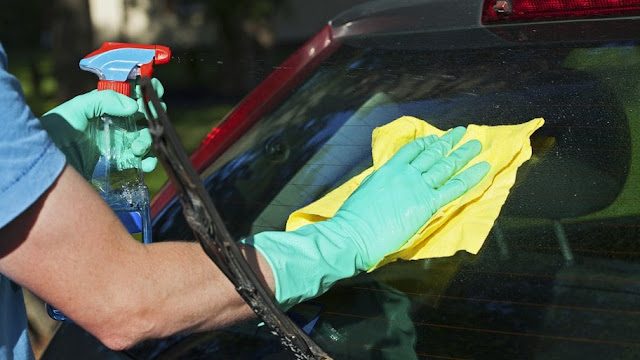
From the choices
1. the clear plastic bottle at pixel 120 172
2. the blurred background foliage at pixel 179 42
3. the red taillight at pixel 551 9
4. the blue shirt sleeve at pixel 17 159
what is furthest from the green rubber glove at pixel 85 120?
the red taillight at pixel 551 9

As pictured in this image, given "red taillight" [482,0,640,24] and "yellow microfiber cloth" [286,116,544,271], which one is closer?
"yellow microfiber cloth" [286,116,544,271]

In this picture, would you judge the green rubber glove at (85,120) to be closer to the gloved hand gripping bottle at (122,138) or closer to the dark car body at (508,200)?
the gloved hand gripping bottle at (122,138)

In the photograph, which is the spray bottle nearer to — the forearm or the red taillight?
the forearm

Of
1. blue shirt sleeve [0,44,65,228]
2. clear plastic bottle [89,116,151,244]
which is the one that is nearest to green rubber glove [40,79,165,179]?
clear plastic bottle [89,116,151,244]

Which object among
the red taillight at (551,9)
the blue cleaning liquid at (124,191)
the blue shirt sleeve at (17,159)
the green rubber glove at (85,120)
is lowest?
the blue cleaning liquid at (124,191)

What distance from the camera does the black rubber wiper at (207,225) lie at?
4.44 ft

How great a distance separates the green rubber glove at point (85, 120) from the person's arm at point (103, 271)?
0.44m

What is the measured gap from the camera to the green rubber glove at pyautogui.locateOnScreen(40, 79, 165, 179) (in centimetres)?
193

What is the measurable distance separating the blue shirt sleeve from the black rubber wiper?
0.17 meters

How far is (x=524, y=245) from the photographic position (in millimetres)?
1665

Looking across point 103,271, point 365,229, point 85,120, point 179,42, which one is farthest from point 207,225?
point 179,42

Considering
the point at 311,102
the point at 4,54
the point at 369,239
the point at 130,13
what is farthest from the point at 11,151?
the point at 130,13

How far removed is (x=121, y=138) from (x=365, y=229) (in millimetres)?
641

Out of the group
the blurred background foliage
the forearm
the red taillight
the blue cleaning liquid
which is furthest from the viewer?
the blurred background foliage
